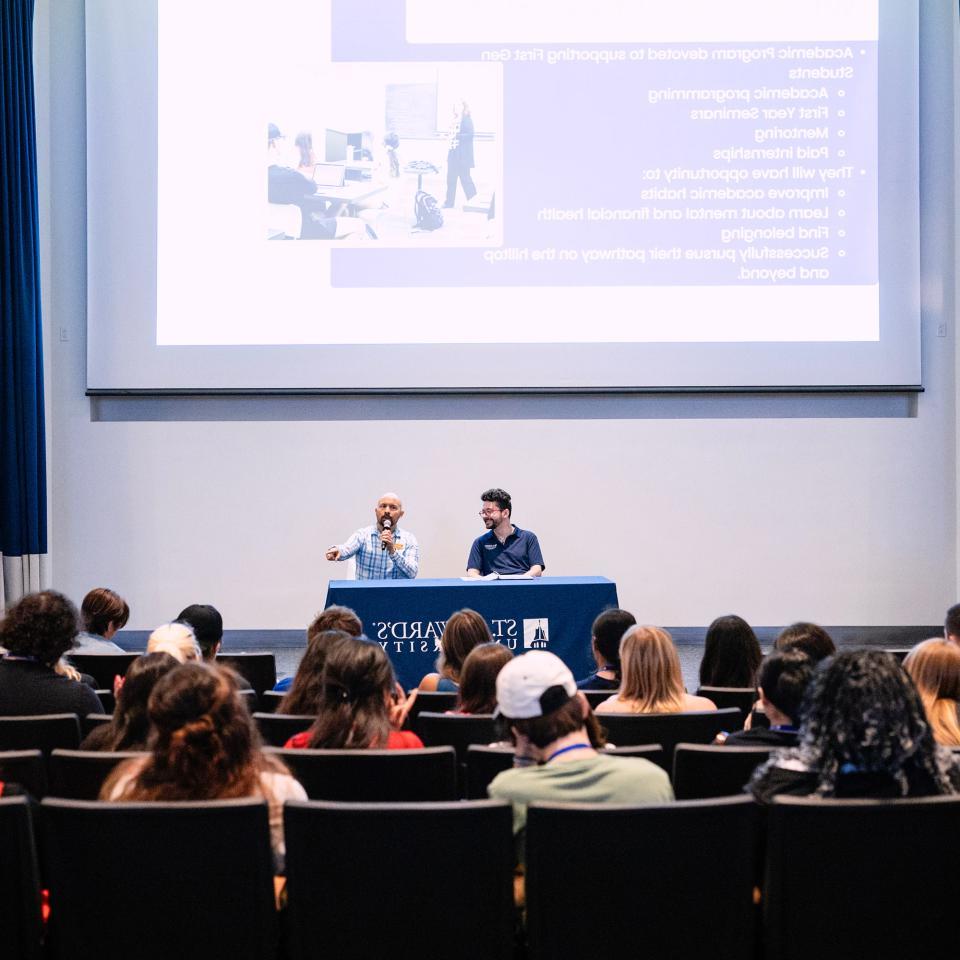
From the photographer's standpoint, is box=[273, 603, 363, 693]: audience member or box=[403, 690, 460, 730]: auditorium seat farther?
box=[273, 603, 363, 693]: audience member

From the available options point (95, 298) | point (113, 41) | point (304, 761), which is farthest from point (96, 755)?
point (113, 41)

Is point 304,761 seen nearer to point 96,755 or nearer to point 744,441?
point 96,755

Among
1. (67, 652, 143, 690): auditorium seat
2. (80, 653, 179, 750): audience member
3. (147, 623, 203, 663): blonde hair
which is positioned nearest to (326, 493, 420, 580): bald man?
(67, 652, 143, 690): auditorium seat

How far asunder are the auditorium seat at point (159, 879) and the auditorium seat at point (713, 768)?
982 millimetres

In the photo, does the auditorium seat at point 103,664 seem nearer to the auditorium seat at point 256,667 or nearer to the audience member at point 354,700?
the auditorium seat at point 256,667

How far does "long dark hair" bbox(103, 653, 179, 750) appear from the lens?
2449 millimetres

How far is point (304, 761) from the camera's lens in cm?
231

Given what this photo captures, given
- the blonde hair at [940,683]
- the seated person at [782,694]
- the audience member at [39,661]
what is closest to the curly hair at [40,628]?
the audience member at [39,661]

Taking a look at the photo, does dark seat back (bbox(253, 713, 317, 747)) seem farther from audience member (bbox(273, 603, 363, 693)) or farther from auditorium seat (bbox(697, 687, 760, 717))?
auditorium seat (bbox(697, 687, 760, 717))

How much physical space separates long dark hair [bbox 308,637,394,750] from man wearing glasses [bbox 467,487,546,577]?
365 cm

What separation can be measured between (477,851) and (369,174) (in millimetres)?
5867

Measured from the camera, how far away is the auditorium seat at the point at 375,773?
2289mm

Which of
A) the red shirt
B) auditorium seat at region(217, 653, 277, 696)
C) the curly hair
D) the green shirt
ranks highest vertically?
the curly hair

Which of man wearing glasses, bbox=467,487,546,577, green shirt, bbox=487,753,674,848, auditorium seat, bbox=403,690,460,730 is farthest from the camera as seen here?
man wearing glasses, bbox=467,487,546,577
